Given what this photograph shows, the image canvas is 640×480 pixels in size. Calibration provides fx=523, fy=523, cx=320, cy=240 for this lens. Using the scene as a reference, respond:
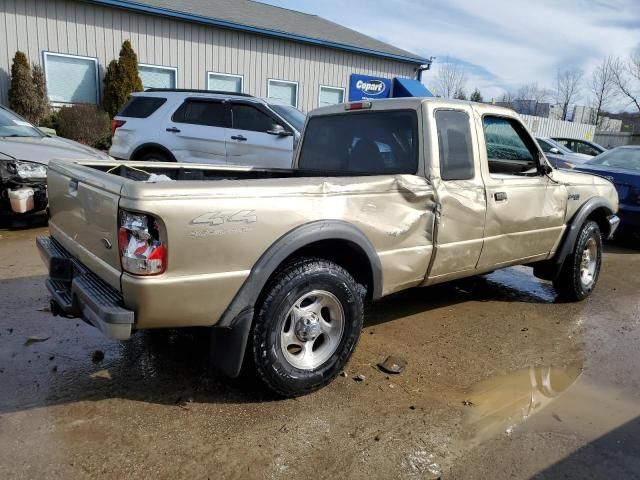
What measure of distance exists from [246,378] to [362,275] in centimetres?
100

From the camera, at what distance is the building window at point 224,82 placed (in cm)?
1570

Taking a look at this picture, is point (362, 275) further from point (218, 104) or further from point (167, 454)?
point (218, 104)

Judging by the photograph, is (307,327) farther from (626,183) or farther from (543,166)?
(626,183)

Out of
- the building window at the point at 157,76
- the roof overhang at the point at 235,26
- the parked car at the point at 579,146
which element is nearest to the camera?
the roof overhang at the point at 235,26

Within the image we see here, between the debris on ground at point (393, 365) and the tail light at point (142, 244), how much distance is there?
182cm

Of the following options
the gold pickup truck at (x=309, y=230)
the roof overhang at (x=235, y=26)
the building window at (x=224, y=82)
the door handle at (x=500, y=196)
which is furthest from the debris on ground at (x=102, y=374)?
the building window at (x=224, y=82)

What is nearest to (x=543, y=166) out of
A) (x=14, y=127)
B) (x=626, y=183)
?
(x=626, y=183)

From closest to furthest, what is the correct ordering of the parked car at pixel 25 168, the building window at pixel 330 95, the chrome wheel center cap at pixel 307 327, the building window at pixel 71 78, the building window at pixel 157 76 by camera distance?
the chrome wheel center cap at pixel 307 327
the parked car at pixel 25 168
the building window at pixel 71 78
the building window at pixel 157 76
the building window at pixel 330 95

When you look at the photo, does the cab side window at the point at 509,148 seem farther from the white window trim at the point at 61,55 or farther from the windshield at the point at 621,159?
the white window trim at the point at 61,55

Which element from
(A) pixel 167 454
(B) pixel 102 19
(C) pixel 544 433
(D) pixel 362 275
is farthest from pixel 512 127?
(B) pixel 102 19

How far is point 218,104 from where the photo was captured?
→ 28.9ft

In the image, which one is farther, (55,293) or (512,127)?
(512,127)

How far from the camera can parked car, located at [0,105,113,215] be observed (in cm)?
639

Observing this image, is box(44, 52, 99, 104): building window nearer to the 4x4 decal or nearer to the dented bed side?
the dented bed side
